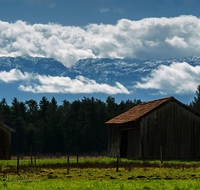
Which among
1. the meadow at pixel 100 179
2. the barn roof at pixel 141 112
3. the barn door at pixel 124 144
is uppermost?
the barn roof at pixel 141 112

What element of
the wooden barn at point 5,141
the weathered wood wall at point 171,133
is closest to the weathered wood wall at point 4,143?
the wooden barn at point 5,141

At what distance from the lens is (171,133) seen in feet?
114

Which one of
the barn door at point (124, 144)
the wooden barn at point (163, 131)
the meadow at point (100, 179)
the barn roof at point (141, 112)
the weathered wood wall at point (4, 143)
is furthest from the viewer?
the weathered wood wall at point (4, 143)

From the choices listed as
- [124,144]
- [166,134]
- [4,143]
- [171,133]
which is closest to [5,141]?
[4,143]

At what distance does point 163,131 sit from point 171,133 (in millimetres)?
1165

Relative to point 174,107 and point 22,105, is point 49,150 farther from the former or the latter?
point 174,107

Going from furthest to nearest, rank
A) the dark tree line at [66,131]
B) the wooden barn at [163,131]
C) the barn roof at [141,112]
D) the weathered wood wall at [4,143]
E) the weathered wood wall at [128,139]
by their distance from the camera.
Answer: the dark tree line at [66,131], the weathered wood wall at [4,143], the barn roof at [141,112], the weathered wood wall at [128,139], the wooden barn at [163,131]

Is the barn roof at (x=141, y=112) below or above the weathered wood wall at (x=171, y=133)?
above

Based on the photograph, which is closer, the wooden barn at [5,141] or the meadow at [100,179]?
the meadow at [100,179]

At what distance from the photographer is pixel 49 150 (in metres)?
82.1

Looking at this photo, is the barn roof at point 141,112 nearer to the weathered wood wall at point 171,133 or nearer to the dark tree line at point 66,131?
the weathered wood wall at point 171,133

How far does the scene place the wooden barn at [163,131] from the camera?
33.4 meters

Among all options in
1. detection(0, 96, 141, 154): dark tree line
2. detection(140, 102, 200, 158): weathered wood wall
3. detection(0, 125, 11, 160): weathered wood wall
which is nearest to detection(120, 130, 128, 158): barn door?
detection(140, 102, 200, 158): weathered wood wall

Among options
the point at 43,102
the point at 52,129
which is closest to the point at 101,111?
the point at 52,129
